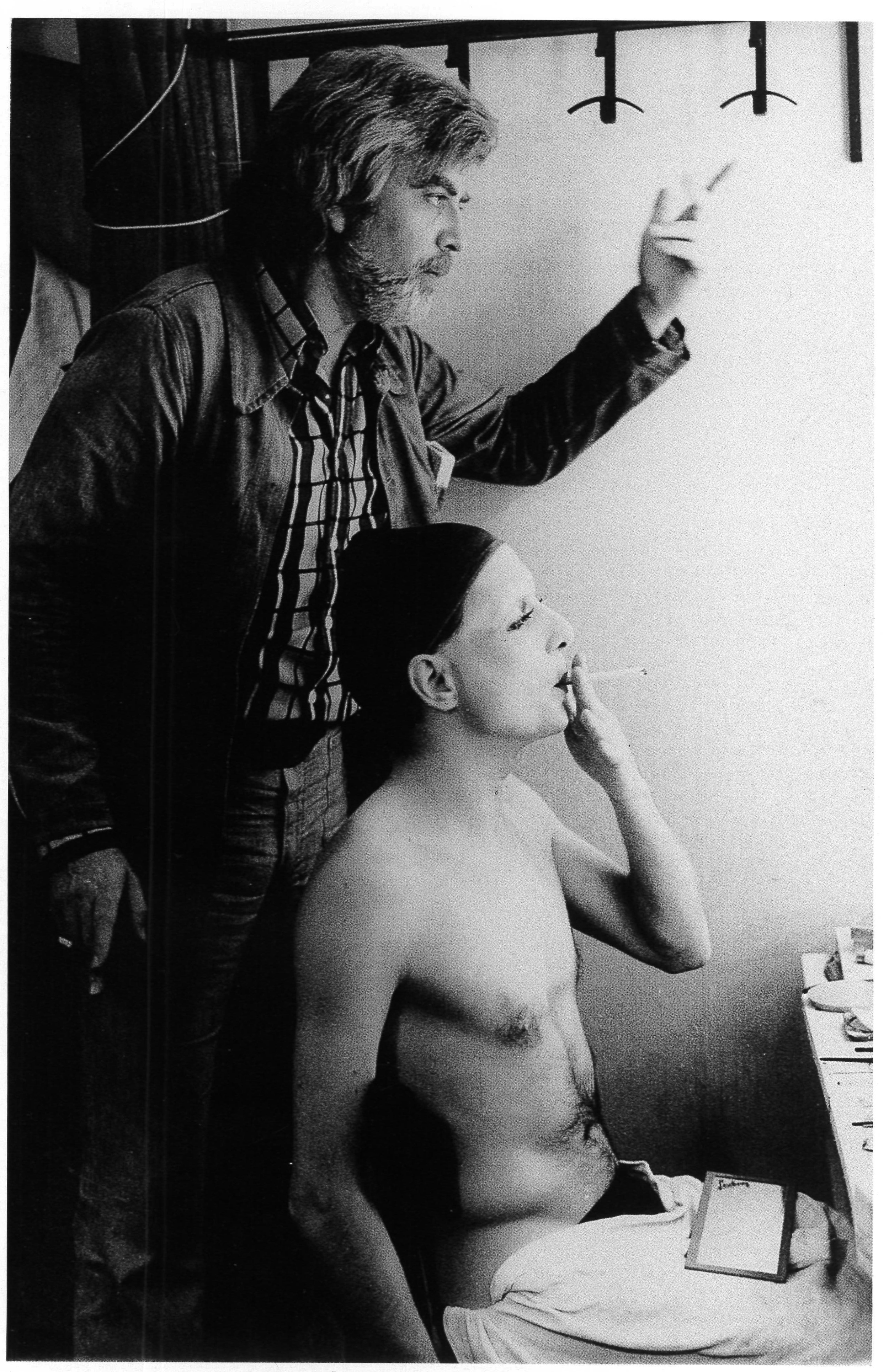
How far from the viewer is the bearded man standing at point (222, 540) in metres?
2.02

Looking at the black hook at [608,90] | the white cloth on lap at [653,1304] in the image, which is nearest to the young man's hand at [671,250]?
the black hook at [608,90]

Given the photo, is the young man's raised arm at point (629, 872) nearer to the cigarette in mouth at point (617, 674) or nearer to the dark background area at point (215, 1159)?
the cigarette in mouth at point (617, 674)

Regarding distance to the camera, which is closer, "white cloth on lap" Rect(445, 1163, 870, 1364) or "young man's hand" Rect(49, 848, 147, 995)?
"white cloth on lap" Rect(445, 1163, 870, 1364)

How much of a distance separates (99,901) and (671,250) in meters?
1.38

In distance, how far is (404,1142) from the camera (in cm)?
195

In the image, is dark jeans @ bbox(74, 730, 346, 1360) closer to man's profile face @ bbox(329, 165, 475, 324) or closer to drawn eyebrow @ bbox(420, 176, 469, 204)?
man's profile face @ bbox(329, 165, 475, 324)

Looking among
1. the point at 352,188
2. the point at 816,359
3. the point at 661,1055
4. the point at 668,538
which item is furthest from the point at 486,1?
the point at 661,1055

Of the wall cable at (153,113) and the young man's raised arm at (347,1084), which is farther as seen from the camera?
the wall cable at (153,113)

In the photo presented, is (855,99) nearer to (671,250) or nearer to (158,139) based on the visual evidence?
(671,250)

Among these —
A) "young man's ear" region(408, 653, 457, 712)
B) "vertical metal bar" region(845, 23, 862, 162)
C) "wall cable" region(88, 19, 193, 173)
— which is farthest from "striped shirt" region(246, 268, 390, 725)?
"vertical metal bar" region(845, 23, 862, 162)

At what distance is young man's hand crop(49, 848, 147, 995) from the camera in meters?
2.04

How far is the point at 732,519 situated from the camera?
Result: 6.71ft

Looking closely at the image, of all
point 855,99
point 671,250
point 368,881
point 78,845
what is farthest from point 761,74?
point 78,845

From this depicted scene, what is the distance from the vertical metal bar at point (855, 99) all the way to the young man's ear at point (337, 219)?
81 centimetres
